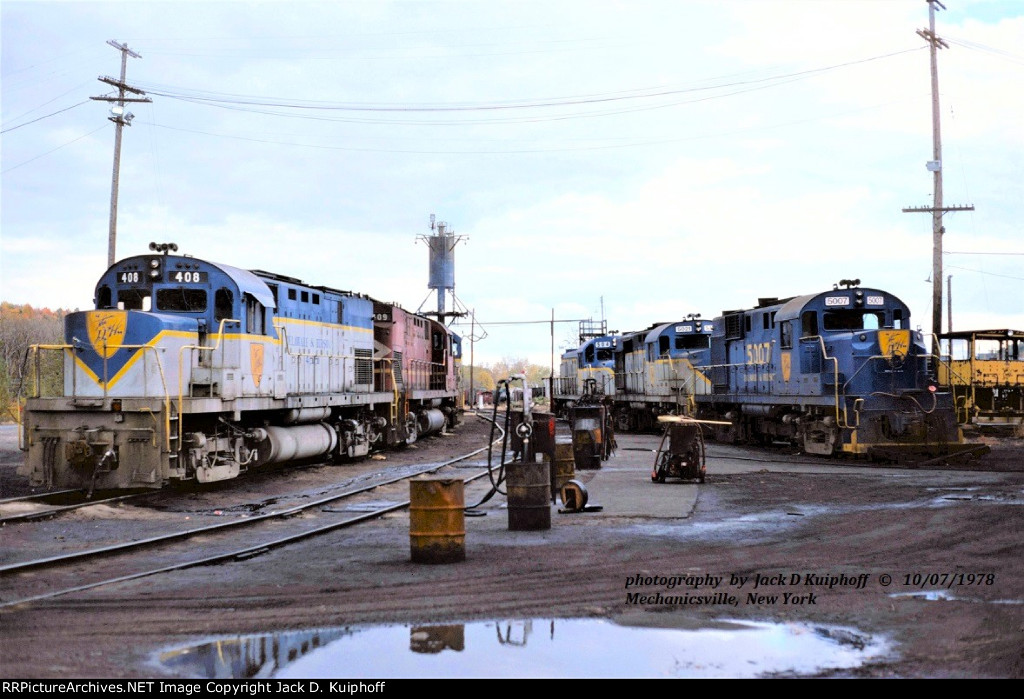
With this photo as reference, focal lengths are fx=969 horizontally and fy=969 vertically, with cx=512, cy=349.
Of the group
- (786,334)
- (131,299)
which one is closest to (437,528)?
(131,299)

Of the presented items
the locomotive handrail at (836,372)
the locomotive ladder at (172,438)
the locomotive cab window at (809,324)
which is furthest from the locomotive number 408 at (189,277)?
the locomotive cab window at (809,324)

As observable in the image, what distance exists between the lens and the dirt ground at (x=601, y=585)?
21.5 feet

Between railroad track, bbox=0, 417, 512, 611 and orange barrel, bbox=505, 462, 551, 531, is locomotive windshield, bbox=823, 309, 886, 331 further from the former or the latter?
orange barrel, bbox=505, 462, 551, 531

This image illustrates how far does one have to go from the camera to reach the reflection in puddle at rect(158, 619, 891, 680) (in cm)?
587

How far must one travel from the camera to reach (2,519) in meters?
13.1

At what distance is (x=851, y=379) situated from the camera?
881 inches

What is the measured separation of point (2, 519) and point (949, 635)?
38.6ft

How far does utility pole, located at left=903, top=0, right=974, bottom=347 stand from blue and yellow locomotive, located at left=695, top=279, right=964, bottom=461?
7379mm

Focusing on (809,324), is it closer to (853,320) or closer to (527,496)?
(853,320)

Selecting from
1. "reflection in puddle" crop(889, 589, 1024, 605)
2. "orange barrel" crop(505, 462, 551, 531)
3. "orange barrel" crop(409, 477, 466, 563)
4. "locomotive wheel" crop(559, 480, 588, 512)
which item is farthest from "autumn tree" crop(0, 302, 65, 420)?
"reflection in puddle" crop(889, 589, 1024, 605)

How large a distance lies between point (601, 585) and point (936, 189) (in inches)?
1147

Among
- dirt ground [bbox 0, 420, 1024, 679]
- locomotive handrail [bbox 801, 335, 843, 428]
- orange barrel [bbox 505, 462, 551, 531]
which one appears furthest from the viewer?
locomotive handrail [bbox 801, 335, 843, 428]

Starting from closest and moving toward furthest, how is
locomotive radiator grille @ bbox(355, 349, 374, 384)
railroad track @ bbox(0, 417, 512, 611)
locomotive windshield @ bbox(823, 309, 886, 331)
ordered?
railroad track @ bbox(0, 417, 512, 611) → locomotive windshield @ bbox(823, 309, 886, 331) → locomotive radiator grille @ bbox(355, 349, 374, 384)
